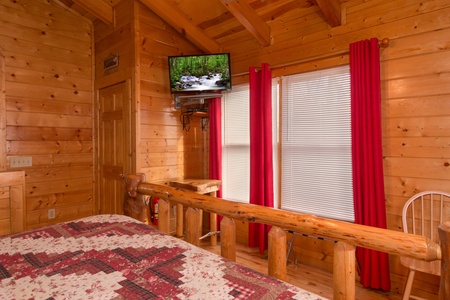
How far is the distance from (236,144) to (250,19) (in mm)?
1454

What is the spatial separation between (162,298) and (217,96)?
269 cm

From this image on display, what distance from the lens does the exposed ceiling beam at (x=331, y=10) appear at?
2.43 metres

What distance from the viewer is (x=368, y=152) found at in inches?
91.6

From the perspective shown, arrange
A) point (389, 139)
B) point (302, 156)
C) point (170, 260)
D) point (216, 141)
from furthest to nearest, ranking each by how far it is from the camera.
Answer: point (216, 141) → point (302, 156) → point (389, 139) → point (170, 260)

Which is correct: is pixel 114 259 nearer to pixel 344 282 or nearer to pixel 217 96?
pixel 344 282

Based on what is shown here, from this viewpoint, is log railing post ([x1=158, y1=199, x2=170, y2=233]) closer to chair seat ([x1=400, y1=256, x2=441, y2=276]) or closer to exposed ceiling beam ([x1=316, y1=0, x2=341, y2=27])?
chair seat ([x1=400, y1=256, x2=441, y2=276])

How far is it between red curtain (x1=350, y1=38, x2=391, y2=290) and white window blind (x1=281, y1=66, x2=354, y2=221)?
0.61 ft

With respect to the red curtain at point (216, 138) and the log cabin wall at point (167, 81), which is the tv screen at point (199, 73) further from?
the red curtain at point (216, 138)

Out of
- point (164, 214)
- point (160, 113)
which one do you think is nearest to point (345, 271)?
point (164, 214)

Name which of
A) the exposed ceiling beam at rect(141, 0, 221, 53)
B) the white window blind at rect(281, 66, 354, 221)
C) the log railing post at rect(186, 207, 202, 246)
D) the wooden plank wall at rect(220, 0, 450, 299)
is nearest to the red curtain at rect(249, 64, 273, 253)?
the white window blind at rect(281, 66, 354, 221)

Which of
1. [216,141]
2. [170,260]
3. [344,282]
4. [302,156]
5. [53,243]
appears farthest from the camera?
[216,141]

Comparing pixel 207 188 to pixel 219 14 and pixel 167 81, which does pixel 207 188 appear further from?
pixel 219 14

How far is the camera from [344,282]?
1057 mm

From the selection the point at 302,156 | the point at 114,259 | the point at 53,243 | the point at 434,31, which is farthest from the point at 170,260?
the point at 434,31
